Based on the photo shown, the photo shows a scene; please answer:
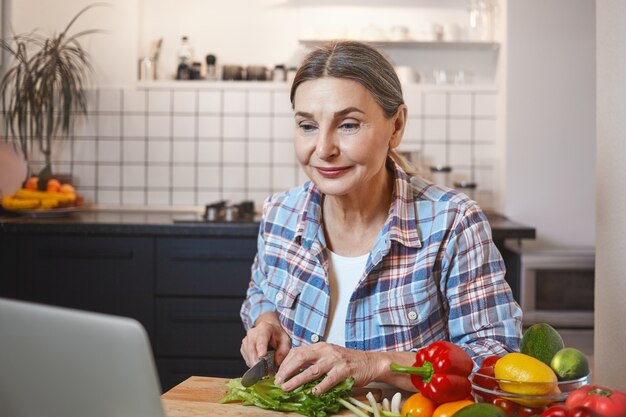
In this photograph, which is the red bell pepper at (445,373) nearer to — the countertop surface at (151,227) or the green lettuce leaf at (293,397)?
the green lettuce leaf at (293,397)

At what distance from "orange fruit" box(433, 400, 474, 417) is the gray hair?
706 mm

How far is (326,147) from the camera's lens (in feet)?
5.01

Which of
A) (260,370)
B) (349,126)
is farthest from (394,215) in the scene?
(260,370)

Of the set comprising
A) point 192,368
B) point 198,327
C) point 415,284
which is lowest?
point 192,368

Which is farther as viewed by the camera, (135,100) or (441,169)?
(135,100)

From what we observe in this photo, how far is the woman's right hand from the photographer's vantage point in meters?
1.51

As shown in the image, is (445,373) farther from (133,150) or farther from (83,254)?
(133,150)

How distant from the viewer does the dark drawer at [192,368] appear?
3141 millimetres

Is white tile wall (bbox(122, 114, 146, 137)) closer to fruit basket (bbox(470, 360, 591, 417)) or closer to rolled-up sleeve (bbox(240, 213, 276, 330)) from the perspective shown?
rolled-up sleeve (bbox(240, 213, 276, 330))

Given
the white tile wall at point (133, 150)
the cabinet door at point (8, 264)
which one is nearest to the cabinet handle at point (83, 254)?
the cabinet door at point (8, 264)

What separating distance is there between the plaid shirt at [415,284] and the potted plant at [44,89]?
229 centimetres

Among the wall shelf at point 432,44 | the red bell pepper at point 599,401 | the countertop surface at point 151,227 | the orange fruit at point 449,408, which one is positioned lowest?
the orange fruit at point 449,408

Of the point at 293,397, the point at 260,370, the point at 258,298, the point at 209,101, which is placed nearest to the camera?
the point at 293,397

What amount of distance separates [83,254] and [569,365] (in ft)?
8.14
